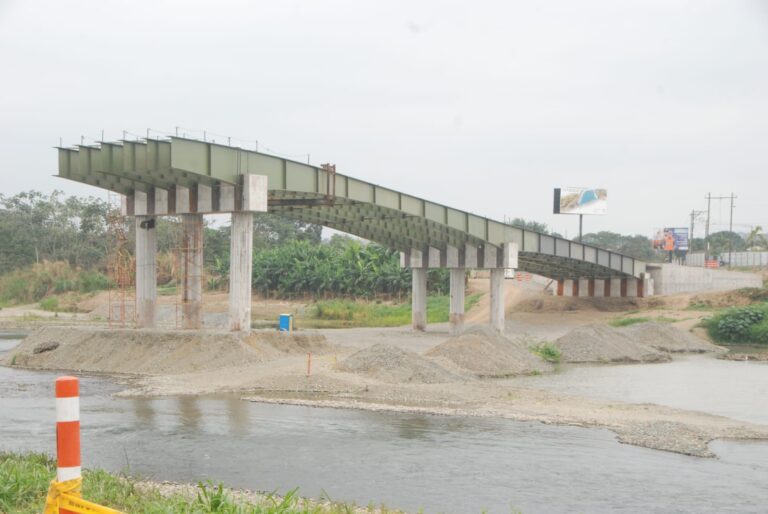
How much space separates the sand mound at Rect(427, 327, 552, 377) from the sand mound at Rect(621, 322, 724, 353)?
43.4 feet

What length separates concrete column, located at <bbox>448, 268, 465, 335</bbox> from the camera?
57.2 meters

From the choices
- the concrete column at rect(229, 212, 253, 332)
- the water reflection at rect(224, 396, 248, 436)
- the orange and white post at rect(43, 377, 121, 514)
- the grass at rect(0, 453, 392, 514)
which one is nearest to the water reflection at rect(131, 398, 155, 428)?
the water reflection at rect(224, 396, 248, 436)

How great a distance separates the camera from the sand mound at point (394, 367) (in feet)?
98.1

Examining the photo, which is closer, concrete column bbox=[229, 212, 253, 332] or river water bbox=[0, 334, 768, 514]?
river water bbox=[0, 334, 768, 514]

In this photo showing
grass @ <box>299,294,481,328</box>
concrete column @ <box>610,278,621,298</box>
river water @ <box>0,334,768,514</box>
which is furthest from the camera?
concrete column @ <box>610,278,621,298</box>

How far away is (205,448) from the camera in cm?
1762

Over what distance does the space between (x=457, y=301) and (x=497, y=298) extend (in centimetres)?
325

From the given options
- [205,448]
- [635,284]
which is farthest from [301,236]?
[205,448]

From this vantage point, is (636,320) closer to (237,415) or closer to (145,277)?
(145,277)

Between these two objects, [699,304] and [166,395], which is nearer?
[166,395]

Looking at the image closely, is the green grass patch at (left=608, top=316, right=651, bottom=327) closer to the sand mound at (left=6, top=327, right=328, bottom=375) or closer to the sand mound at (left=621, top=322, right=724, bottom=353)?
the sand mound at (left=621, top=322, right=724, bottom=353)

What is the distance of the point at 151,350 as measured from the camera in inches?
1394

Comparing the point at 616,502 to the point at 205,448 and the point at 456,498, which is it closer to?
the point at 456,498

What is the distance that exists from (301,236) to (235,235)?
88141mm
